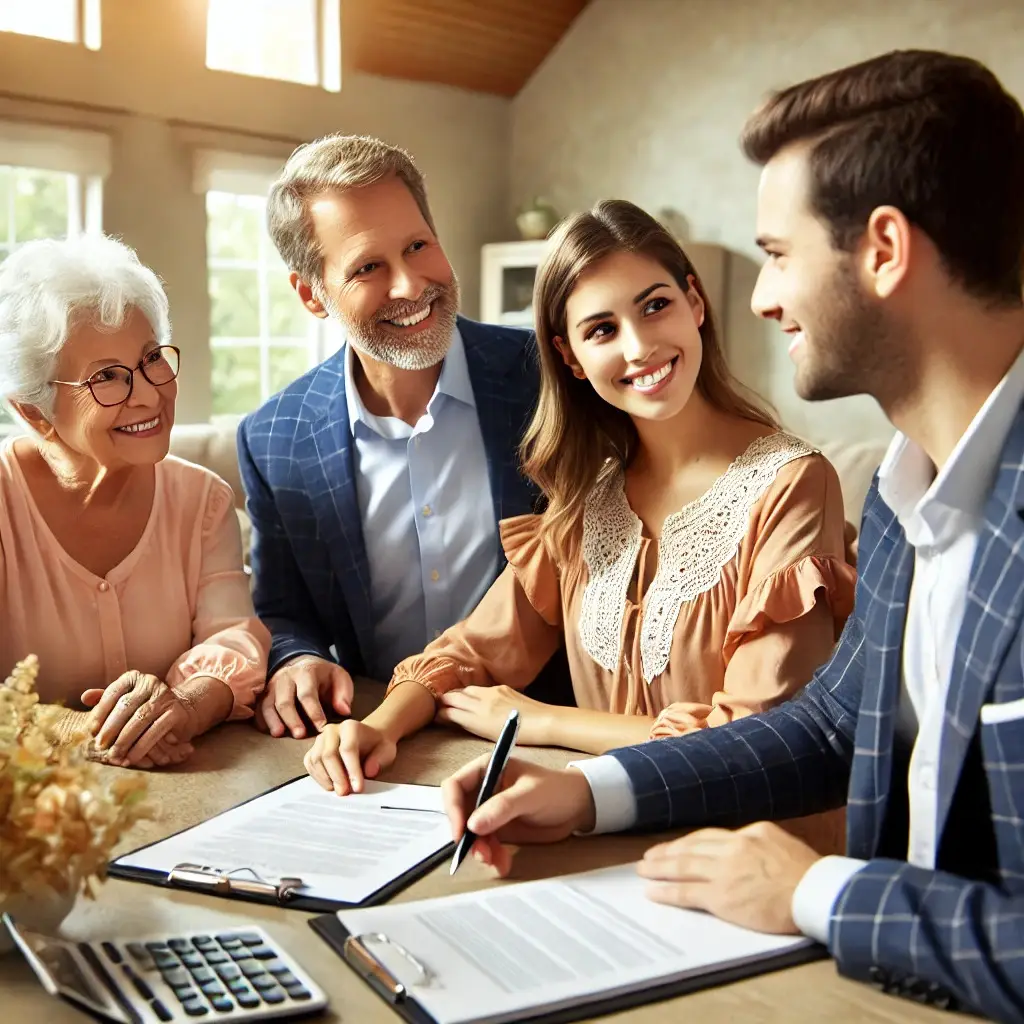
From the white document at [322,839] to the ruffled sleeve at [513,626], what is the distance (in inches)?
18.1

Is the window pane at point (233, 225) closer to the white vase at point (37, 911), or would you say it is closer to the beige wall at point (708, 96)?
the beige wall at point (708, 96)

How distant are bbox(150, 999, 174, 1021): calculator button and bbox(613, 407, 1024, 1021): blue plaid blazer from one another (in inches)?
20.4

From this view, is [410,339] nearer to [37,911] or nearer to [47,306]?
[47,306]

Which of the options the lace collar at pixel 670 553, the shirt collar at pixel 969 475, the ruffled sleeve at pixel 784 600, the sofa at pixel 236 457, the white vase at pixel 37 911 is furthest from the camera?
the sofa at pixel 236 457

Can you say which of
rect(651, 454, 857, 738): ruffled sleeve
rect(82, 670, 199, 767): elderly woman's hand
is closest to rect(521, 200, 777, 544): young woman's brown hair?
rect(651, 454, 857, 738): ruffled sleeve

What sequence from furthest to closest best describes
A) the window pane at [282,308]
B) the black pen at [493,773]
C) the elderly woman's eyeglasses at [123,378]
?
the window pane at [282,308], the elderly woman's eyeglasses at [123,378], the black pen at [493,773]

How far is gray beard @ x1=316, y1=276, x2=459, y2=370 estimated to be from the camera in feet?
7.84

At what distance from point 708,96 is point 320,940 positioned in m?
5.57

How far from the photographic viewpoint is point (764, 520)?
5.90ft

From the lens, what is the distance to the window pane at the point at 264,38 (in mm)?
5652

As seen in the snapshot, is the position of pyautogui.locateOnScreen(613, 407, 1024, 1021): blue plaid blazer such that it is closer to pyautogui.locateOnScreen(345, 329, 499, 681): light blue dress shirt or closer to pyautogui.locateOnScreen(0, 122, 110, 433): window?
pyautogui.locateOnScreen(345, 329, 499, 681): light blue dress shirt

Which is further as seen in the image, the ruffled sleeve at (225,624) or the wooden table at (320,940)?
the ruffled sleeve at (225,624)

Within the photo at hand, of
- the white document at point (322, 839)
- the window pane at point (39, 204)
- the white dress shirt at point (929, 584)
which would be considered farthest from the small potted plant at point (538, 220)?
the white dress shirt at point (929, 584)

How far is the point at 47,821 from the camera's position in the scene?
0.99 m
